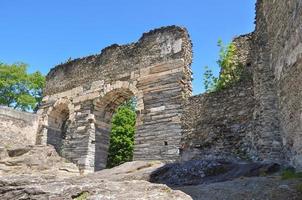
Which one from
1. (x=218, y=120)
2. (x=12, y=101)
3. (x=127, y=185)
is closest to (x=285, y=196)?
(x=127, y=185)

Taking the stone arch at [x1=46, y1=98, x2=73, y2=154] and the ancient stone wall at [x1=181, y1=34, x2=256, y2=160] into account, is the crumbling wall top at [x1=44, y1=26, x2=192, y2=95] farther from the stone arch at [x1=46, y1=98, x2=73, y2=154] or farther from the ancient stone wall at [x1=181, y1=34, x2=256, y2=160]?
the ancient stone wall at [x1=181, y1=34, x2=256, y2=160]

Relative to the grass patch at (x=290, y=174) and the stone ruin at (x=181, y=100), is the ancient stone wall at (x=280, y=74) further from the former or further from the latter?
the grass patch at (x=290, y=174)

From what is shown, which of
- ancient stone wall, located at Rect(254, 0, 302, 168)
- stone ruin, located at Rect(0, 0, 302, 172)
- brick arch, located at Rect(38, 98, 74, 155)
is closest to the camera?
ancient stone wall, located at Rect(254, 0, 302, 168)

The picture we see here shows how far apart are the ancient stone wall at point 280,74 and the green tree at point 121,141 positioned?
1572cm

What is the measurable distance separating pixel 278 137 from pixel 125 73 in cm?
751

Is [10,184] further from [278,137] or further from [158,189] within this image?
[278,137]

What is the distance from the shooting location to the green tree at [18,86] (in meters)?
29.9

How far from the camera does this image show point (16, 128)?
16.8 m

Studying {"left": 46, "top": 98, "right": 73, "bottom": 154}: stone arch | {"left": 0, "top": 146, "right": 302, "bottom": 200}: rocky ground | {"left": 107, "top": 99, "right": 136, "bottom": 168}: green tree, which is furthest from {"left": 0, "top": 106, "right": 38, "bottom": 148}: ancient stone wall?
{"left": 0, "top": 146, "right": 302, "bottom": 200}: rocky ground

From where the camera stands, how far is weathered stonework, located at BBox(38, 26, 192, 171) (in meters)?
13.0

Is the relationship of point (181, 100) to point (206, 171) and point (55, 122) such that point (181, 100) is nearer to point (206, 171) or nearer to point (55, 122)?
point (206, 171)

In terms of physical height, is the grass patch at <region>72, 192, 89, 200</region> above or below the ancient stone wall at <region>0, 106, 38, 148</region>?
below

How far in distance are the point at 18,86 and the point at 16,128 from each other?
15.0 meters

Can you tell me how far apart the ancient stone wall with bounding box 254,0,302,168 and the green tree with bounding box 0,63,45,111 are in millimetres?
23206
